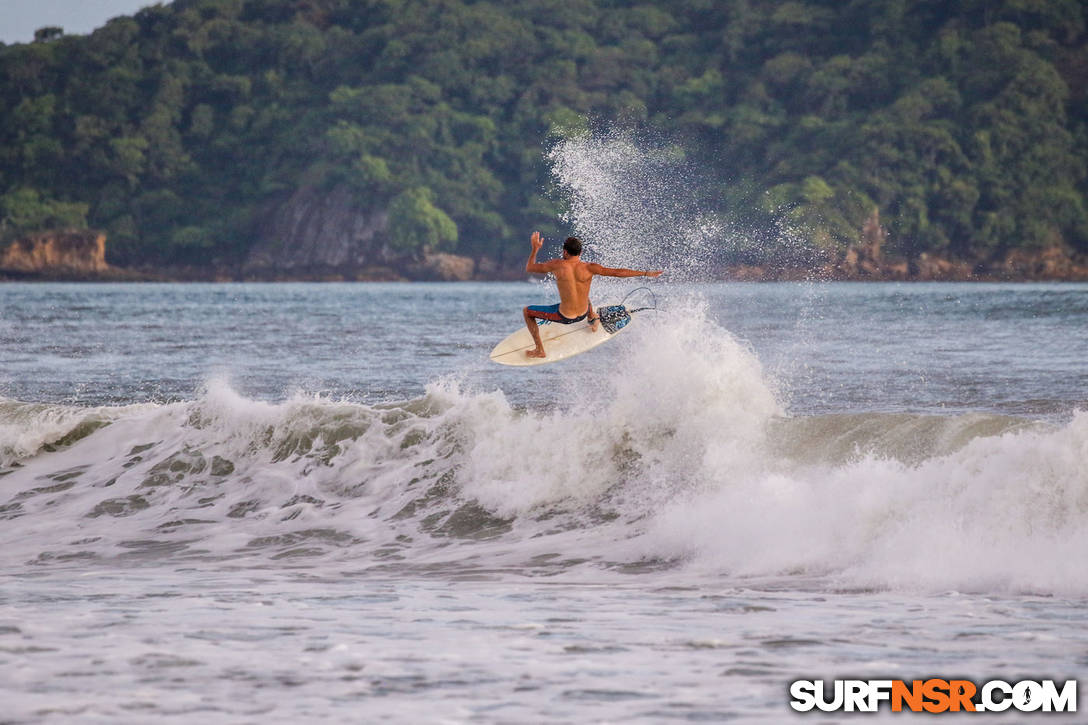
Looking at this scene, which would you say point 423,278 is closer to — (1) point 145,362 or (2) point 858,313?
(2) point 858,313

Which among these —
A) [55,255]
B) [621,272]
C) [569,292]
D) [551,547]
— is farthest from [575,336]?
[55,255]

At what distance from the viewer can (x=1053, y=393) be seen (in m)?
20.3

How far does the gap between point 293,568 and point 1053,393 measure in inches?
491

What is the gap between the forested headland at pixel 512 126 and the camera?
378 ft

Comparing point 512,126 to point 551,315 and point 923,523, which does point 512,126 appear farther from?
point 923,523

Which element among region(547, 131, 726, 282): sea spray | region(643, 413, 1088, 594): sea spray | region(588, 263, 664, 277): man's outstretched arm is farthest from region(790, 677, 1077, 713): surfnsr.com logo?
region(547, 131, 726, 282): sea spray

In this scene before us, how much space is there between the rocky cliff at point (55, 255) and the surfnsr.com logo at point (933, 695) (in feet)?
425

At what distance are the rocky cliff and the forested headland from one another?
932 millimetres

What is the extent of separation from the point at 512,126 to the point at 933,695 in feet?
422

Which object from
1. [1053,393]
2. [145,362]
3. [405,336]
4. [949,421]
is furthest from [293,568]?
[405,336]

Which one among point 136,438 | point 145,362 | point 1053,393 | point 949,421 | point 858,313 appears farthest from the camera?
point 858,313

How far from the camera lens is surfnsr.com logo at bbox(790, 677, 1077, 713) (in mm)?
7516

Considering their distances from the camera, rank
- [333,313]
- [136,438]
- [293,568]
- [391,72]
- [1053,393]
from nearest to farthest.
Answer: [293,568] < [136,438] < [1053,393] < [333,313] < [391,72]

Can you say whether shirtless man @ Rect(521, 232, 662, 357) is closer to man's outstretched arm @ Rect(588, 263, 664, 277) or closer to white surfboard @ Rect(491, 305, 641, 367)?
man's outstretched arm @ Rect(588, 263, 664, 277)
